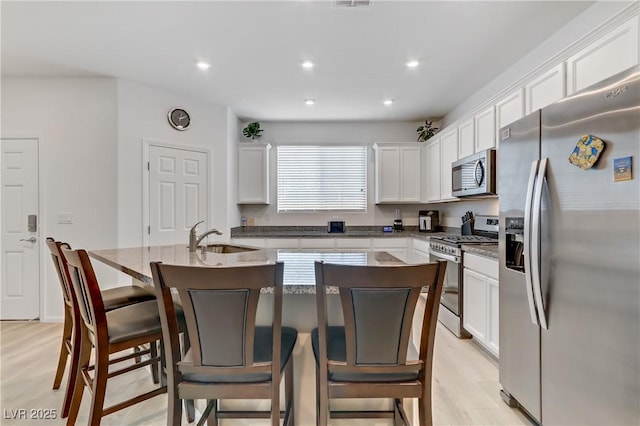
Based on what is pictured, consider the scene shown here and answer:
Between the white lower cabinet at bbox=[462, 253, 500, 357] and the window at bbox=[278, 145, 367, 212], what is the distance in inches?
97.7

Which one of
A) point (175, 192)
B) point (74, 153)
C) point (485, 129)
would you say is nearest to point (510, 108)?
point (485, 129)

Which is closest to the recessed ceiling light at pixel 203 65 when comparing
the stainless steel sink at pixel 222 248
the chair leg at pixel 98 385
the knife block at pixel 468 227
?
the stainless steel sink at pixel 222 248

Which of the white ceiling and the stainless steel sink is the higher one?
the white ceiling

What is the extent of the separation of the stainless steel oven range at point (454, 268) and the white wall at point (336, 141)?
1.58 metres

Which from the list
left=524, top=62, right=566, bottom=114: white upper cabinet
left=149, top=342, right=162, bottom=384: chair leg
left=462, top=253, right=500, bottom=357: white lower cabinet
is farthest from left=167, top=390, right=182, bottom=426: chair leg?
left=524, top=62, right=566, bottom=114: white upper cabinet

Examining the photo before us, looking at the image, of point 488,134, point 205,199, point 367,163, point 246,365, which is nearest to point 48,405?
point 246,365

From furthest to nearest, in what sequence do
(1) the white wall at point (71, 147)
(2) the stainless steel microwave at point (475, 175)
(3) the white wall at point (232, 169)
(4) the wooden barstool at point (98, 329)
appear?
(3) the white wall at point (232, 169) → (1) the white wall at point (71, 147) → (2) the stainless steel microwave at point (475, 175) → (4) the wooden barstool at point (98, 329)

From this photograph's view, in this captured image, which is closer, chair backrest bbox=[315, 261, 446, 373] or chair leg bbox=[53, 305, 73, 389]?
chair backrest bbox=[315, 261, 446, 373]

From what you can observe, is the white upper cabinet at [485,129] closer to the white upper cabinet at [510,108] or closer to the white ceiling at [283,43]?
the white upper cabinet at [510,108]

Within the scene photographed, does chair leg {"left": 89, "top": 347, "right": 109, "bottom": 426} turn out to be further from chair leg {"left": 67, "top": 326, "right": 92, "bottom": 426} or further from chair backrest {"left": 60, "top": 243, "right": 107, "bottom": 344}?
chair leg {"left": 67, "top": 326, "right": 92, "bottom": 426}

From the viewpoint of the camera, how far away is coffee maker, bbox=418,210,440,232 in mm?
4871

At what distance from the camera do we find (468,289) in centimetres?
292

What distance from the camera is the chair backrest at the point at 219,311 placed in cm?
103

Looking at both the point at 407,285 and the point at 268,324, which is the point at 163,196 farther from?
the point at 407,285
